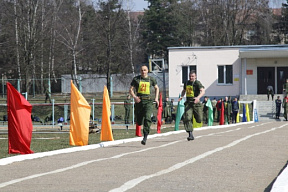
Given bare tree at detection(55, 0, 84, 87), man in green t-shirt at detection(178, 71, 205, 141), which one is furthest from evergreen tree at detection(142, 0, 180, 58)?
man in green t-shirt at detection(178, 71, 205, 141)

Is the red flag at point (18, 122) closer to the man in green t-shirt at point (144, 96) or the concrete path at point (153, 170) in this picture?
the concrete path at point (153, 170)

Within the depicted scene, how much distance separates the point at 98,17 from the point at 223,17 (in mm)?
28111

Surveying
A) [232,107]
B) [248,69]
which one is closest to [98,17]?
[248,69]

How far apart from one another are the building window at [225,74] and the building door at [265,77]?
2367mm

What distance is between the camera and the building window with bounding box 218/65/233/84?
60125 mm

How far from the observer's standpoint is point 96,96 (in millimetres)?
68750

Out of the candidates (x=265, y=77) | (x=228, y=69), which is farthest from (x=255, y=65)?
(x=228, y=69)

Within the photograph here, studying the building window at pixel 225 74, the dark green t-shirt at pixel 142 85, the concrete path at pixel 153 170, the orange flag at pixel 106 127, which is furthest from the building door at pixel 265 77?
the concrete path at pixel 153 170

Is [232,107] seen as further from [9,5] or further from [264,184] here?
[264,184]

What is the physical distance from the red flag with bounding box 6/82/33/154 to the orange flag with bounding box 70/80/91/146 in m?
2.76

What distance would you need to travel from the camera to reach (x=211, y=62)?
6016 centimetres

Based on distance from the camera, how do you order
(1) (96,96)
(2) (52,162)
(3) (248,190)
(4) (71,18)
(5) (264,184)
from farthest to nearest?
(4) (71,18) < (1) (96,96) < (2) (52,162) < (5) (264,184) < (3) (248,190)

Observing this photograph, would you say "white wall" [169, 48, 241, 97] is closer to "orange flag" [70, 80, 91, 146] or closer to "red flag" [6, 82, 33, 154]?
"orange flag" [70, 80, 91, 146]

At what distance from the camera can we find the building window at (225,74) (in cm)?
6012
